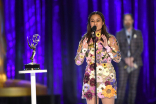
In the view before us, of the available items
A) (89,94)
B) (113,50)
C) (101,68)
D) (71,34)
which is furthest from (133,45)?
(89,94)

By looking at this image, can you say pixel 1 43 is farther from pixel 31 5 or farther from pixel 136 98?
pixel 136 98

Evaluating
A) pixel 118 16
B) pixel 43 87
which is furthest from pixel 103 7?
pixel 43 87

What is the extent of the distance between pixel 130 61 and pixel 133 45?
1.01ft

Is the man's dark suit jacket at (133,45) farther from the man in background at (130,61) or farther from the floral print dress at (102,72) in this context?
the floral print dress at (102,72)

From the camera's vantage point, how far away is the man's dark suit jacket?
3.77 m

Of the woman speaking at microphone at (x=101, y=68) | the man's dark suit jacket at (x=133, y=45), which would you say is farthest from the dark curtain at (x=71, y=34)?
the woman speaking at microphone at (x=101, y=68)

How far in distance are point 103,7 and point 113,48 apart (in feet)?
5.67

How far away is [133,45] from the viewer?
3.78m

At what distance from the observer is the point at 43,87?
3990mm

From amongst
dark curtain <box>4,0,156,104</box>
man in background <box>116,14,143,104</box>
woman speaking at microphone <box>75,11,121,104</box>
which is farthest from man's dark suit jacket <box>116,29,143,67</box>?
woman speaking at microphone <box>75,11,121,104</box>

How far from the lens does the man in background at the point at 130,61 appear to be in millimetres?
3762

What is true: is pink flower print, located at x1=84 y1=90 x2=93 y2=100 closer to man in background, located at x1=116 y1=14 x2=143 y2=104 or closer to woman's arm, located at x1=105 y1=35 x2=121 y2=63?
woman's arm, located at x1=105 y1=35 x2=121 y2=63

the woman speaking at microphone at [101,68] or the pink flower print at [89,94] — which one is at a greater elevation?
the woman speaking at microphone at [101,68]

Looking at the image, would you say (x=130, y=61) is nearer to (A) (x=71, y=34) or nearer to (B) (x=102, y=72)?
(A) (x=71, y=34)
